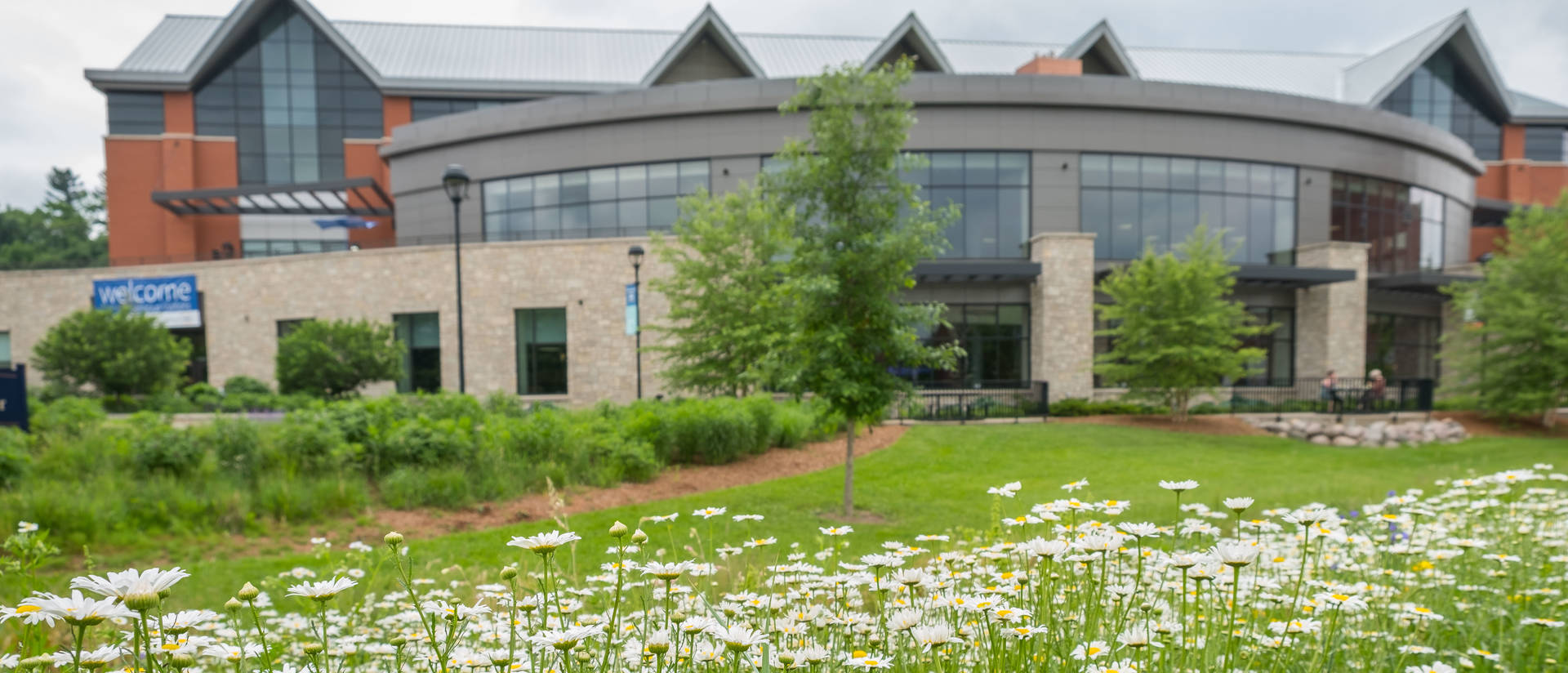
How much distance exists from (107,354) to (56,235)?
5502cm

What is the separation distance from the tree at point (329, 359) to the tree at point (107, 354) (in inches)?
127

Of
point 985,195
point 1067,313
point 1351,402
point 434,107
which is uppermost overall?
point 434,107

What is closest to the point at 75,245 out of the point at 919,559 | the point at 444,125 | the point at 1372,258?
the point at 444,125

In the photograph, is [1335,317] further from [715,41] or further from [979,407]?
[715,41]

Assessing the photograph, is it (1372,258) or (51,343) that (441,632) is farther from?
(1372,258)

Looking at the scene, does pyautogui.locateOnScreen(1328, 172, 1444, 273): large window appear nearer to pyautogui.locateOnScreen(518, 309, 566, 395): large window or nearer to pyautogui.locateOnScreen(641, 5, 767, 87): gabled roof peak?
pyautogui.locateOnScreen(641, 5, 767, 87): gabled roof peak

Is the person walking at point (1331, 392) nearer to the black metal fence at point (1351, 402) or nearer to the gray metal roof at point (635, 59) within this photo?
the black metal fence at point (1351, 402)

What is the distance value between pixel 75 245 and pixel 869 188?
237 feet

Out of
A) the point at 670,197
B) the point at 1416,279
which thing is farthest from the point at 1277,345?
the point at 670,197

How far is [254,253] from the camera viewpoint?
35.2 metres

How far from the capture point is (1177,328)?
20250mm

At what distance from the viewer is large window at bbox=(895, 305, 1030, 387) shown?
89.6ft

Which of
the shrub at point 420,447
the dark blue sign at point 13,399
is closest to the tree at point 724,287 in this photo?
the shrub at point 420,447

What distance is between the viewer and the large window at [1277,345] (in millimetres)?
28359
